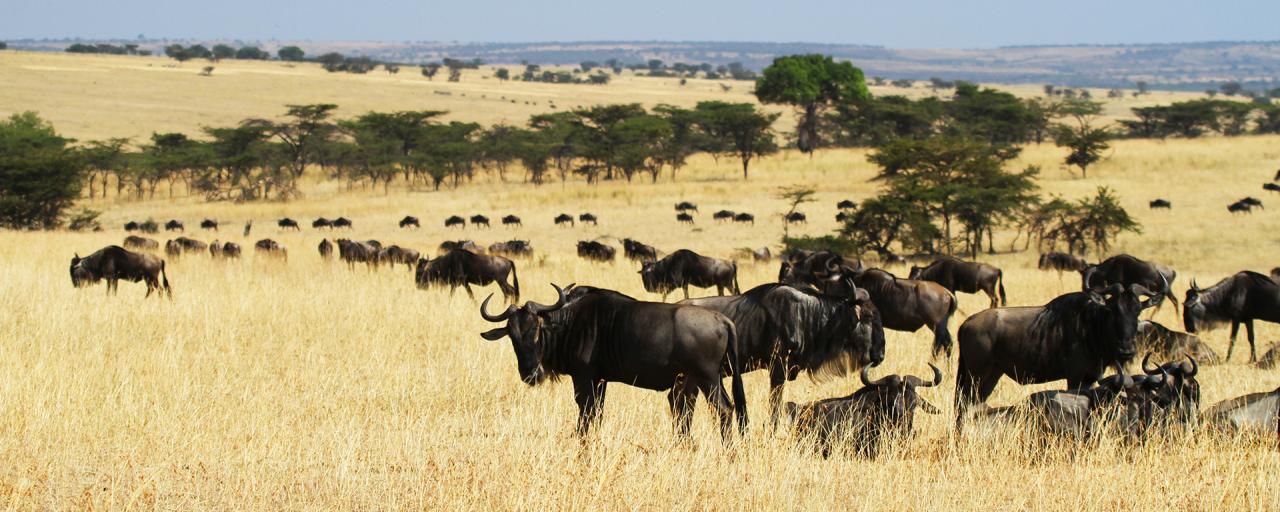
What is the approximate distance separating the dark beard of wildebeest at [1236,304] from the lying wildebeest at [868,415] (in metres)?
6.48

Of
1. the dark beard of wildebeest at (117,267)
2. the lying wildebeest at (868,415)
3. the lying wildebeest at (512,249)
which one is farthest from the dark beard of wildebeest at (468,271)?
the lying wildebeest at (868,415)

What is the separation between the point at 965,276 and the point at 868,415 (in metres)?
8.58

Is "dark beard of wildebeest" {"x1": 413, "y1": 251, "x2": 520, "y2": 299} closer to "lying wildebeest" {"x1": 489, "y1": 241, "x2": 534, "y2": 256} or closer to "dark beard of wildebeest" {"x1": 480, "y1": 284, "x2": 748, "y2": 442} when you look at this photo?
"lying wildebeest" {"x1": 489, "y1": 241, "x2": 534, "y2": 256}

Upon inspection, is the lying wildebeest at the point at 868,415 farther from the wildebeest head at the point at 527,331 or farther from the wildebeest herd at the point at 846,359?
the wildebeest head at the point at 527,331

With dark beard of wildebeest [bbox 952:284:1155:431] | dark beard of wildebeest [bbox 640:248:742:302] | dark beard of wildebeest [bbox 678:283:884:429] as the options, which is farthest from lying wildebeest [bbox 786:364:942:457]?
dark beard of wildebeest [bbox 640:248:742:302]

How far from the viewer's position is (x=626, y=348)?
21.0 ft

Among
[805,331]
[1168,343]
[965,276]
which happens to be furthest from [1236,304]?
[805,331]

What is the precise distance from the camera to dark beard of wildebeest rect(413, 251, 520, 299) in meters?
14.9

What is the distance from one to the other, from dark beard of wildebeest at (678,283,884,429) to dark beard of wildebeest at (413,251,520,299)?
7.79 m

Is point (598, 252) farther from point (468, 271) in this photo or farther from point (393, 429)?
point (393, 429)

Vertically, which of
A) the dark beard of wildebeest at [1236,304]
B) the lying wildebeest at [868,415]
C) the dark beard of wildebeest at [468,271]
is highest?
the lying wildebeest at [868,415]

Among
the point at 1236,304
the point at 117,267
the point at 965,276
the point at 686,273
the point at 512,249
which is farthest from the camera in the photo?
the point at 512,249

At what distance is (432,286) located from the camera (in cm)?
1494

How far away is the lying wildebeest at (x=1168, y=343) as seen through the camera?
10391 mm
